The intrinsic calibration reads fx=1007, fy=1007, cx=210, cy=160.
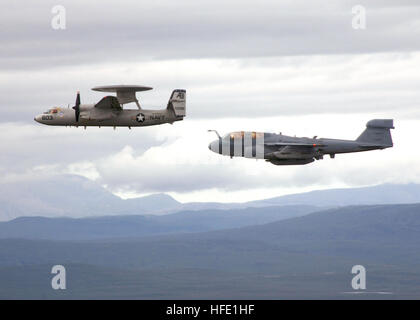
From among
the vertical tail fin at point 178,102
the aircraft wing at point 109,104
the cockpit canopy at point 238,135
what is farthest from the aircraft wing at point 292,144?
the aircraft wing at point 109,104

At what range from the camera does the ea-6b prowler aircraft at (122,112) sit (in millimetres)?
145375

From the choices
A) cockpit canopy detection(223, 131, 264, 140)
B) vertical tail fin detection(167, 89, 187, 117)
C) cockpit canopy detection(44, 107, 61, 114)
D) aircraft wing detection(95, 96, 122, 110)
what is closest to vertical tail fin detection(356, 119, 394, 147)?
cockpit canopy detection(223, 131, 264, 140)

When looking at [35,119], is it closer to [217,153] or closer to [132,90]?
[132,90]

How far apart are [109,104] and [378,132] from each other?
3999 cm

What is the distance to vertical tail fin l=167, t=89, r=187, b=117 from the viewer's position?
476ft

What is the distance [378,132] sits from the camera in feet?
491

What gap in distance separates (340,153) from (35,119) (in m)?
45.9

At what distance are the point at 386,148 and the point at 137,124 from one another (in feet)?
122

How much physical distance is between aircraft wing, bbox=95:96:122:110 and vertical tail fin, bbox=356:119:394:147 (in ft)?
121

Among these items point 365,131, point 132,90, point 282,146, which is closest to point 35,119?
point 132,90

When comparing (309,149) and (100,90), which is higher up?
(100,90)

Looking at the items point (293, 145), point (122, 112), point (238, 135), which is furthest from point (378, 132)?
point (122, 112)

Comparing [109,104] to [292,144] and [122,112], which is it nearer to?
[122,112]

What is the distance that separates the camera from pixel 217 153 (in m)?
148
